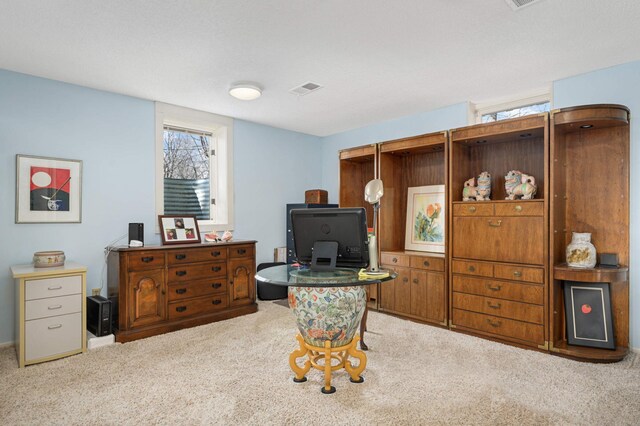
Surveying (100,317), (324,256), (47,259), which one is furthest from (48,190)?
(324,256)

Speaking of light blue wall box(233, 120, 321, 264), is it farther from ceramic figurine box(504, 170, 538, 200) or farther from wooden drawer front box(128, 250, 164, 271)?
ceramic figurine box(504, 170, 538, 200)

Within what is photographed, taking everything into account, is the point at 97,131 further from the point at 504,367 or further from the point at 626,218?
the point at 626,218

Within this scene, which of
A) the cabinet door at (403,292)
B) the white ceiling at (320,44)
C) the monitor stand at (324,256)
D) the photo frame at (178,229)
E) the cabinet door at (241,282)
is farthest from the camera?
the cabinet door at (241,282)

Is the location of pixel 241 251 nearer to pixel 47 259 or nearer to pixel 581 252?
pixel 47 259

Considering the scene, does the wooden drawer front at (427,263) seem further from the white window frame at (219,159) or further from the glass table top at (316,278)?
the white window frame at (219,159)

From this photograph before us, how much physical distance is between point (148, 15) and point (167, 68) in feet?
2.95

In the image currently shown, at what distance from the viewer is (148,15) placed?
247 cm

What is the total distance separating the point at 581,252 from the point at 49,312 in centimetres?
454

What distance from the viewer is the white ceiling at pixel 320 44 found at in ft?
7.95

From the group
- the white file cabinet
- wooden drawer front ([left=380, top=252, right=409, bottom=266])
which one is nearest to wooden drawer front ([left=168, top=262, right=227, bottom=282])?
the white file cabinet

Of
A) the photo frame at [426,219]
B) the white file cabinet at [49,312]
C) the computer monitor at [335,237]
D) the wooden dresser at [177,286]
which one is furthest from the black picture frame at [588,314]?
the white file cabinet at [49,312]

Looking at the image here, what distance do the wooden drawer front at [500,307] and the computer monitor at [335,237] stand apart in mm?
1664

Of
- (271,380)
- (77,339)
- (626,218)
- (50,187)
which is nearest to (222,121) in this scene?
(50,187)

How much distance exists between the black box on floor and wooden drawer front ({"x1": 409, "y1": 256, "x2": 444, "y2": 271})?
3.14m
